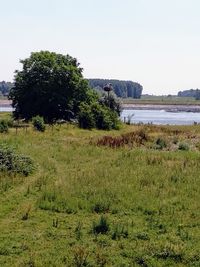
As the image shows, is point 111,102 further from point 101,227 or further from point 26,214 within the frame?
point 101,227

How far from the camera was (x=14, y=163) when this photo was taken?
2303cm

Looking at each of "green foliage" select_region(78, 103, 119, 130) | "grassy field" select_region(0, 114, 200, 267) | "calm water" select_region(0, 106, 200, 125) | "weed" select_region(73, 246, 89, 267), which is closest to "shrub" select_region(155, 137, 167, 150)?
"grassy field" select_region(0, 114, 200, 267)

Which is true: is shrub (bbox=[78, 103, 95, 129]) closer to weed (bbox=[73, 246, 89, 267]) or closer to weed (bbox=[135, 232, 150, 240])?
weed (bbox=[135, 232, 150, 240])

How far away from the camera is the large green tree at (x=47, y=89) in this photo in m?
56.7

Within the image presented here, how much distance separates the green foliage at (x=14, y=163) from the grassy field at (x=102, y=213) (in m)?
0.46

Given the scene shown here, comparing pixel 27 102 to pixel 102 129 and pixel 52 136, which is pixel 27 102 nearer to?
pixel 102 129

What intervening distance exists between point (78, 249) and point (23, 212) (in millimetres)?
4164

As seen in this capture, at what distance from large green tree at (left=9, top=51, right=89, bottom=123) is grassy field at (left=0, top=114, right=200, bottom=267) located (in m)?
28.9

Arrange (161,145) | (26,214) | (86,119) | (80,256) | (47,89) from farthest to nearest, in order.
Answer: (47,89), (86,119), (161,145), (26,214), (80,256)

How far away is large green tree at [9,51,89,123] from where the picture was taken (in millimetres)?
56719

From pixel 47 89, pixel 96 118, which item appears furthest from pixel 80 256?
pixel 47 89

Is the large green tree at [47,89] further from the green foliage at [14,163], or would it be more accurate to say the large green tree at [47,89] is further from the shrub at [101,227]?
the shrub at [101,227]

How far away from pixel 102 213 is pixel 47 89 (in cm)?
4122

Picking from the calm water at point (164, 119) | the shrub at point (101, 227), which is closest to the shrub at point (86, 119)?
the calm water at point (164, 119)
